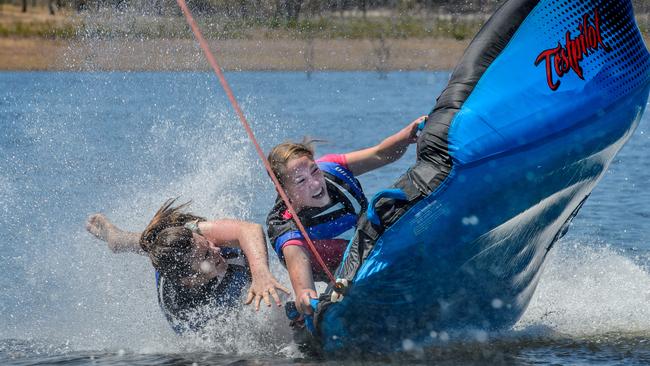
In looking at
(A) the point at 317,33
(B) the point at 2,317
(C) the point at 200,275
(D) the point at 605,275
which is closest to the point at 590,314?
(D) the point at 605,275

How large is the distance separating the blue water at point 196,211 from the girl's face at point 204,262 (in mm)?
286

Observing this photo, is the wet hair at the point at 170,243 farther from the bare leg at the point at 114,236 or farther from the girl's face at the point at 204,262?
the bare leg at the point at 114,236

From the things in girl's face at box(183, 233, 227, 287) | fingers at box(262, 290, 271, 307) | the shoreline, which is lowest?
fingers at box(262, 290, 271, 307)

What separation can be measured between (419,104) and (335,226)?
56.7ft

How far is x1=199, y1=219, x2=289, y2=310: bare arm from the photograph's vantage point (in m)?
4.97

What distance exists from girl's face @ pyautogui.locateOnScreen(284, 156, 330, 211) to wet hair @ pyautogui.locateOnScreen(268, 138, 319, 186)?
22mm

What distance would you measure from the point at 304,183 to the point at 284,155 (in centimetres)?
17

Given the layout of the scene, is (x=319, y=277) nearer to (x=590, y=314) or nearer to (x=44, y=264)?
(x=590, y=314)

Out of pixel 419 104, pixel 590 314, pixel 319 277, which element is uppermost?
pixel 419 104

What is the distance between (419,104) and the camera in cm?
2259

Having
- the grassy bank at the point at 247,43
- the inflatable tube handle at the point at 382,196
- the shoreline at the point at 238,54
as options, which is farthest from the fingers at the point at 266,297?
the shoreline at the point at 238,54

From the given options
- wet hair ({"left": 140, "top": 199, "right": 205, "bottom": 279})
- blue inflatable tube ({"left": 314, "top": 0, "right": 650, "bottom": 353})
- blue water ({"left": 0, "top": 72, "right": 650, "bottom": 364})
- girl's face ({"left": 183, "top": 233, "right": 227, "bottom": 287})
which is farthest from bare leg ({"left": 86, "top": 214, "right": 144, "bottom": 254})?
blue inflatable tube ({"left": 314, "top": 0, "right": 650, "bottom": 353})

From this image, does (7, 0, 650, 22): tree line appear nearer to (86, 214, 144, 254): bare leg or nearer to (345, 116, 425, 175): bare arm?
(86, 214, 144, 254): bare leg

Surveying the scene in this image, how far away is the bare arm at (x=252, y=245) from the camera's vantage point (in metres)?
4.97
